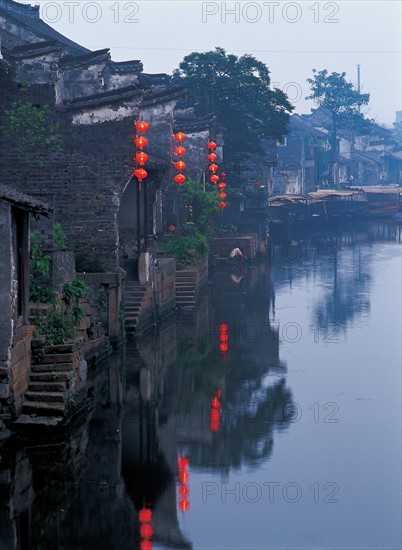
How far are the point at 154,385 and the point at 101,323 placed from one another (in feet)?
10.9

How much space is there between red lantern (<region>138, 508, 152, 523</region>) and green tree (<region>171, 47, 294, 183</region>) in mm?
39945

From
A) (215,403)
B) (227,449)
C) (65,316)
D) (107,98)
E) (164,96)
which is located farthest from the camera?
(164,96)

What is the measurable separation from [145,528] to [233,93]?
4194 centimetres

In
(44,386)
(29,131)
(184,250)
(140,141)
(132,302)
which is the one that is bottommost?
(44,386)

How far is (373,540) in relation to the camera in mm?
12906

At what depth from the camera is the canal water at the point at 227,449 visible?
43.3ft

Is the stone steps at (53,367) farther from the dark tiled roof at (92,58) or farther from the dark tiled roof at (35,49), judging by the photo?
the dark tiled roof at (92,58)

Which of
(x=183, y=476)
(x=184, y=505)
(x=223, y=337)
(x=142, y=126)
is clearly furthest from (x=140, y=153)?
(x=184, y=505)

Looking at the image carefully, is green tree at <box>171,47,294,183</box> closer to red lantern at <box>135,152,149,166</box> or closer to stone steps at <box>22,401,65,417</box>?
red lantern at <box>135,152,149,166</box>

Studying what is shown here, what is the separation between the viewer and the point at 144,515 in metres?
13.7

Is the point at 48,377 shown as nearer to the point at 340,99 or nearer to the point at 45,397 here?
the point at 45,397

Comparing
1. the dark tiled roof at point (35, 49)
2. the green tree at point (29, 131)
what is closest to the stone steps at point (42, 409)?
the green tree at point (29, 131)

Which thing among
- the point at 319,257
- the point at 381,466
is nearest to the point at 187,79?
the point at 319,257

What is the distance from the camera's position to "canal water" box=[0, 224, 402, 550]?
1321 cm
